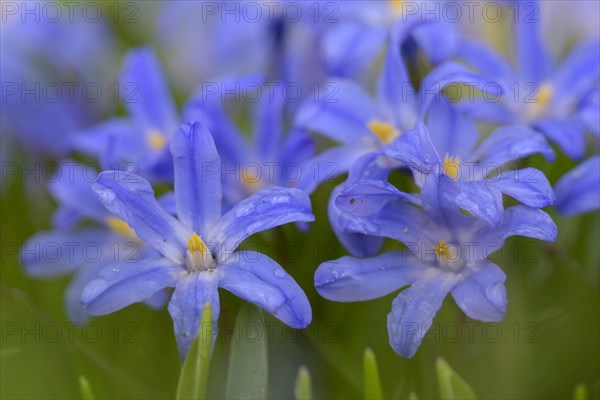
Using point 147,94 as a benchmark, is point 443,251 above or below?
below

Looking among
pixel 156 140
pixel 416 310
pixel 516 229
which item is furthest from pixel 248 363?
pixel 156 140

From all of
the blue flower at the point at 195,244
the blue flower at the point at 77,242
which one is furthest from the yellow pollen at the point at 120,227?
the blue flower at the point at 195,244

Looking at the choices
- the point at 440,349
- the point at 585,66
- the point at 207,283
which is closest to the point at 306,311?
the point at 207,283

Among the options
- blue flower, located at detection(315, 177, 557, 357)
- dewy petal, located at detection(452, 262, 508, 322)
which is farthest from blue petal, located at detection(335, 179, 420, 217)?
dewy petal, located at detection(452, 262, 508, 322)

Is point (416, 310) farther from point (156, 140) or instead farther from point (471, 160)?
point (156, 140)

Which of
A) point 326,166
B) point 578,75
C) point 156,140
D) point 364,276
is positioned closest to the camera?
point 364,276

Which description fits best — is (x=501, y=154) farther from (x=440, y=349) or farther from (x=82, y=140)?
(x=82, y=140)

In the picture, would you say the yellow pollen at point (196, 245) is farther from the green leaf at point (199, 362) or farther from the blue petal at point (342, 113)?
the blue petal at point (342, 113)

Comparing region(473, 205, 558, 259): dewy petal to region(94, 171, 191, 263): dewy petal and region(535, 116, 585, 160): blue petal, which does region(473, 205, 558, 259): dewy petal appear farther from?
region(94, 171, 191, 263): dewy petal

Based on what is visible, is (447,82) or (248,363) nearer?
(248,363)
